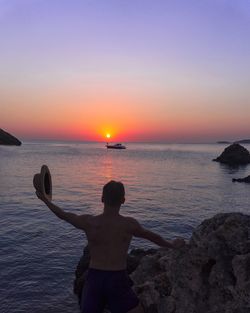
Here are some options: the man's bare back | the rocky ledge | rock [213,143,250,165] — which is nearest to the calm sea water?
the rocky ledge

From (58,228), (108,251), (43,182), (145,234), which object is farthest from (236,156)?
(108,251)


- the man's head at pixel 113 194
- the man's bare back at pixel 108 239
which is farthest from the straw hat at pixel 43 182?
the man's head at pixel 113 194

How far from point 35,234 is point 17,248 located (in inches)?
137

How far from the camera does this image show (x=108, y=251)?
572 cm

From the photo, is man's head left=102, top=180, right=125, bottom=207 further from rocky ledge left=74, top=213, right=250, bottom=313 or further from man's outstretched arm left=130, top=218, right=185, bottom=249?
rocky ledge left=74, top=213, right=250, bottom=313

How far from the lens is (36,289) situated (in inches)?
606

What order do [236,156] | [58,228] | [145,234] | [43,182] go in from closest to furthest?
[145,234] < [43,182] < [58,228] < [236,156]

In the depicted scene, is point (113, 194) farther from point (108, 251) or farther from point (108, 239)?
point (108, 251)

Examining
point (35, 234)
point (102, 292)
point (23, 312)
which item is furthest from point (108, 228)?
point (35, 234)

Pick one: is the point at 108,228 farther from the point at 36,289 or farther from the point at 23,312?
the point at 36,289

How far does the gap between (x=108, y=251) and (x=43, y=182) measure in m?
1.46

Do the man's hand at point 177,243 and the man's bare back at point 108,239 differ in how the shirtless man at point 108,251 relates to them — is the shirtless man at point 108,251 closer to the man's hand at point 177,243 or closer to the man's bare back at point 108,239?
the man's bare back at point 108,239

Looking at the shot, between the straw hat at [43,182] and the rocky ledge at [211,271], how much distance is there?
295cm

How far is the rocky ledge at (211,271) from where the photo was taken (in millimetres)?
6906
